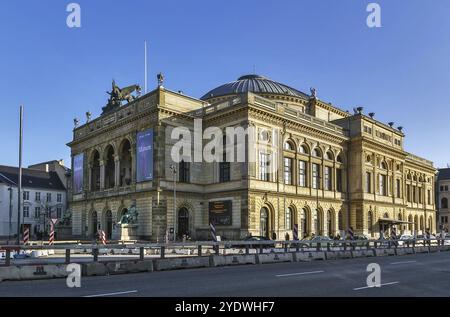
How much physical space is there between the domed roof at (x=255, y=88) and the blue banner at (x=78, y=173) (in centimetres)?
2059

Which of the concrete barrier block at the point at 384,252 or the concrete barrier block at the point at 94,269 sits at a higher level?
the concrete barrier block at the point at 94,269

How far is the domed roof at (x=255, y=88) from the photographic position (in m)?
69.2

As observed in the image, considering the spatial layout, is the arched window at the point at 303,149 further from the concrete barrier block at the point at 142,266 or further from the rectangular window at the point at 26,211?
the rectangular window at the point at 26,211

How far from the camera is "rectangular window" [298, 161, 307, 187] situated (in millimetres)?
58200

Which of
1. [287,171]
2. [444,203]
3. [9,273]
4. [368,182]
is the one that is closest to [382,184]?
[368,182]

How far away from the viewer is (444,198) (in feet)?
396

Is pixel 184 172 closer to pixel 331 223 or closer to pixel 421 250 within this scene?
pixel 331 223

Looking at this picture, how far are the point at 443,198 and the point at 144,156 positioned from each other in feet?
310

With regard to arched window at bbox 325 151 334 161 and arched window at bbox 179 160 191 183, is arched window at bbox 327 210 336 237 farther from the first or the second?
arched window at bbox 179 160 191 183

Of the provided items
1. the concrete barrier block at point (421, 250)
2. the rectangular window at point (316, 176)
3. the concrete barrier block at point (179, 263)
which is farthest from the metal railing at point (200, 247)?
the rectangular window at point (316, 176)

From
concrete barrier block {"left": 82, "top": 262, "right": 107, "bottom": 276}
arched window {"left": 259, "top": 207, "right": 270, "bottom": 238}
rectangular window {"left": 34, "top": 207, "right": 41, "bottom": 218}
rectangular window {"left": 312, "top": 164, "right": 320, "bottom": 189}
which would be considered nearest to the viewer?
concrete barrier block {"left": 82, "top": 262, "right": 107, "bottom": 276}

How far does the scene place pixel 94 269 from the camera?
18391 mm

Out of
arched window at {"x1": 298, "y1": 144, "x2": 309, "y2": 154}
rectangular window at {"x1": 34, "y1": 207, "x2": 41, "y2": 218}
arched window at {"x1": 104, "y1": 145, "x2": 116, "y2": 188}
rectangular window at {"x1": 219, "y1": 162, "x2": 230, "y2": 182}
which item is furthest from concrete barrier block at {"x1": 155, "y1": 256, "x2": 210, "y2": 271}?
rectangular window at {"x1": 34, "y1": 207, "x2": 41, "y2": 218}

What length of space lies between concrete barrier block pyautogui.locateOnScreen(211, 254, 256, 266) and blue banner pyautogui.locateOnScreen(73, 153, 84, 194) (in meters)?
48.7
